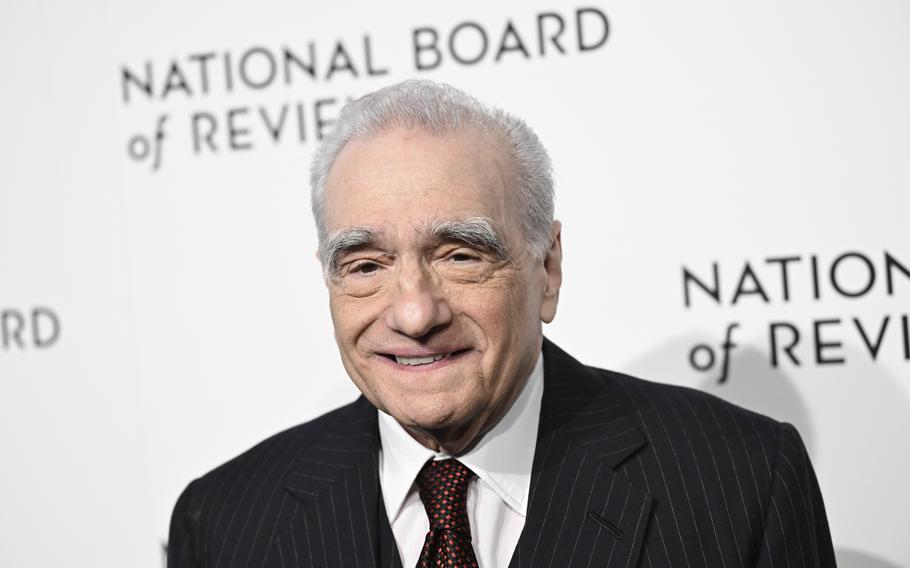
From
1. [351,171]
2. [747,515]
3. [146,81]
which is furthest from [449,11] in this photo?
[747,515]

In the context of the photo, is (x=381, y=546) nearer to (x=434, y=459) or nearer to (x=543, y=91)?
(x=434, y=459)

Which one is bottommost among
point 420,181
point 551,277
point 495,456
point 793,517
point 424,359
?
point 793,517

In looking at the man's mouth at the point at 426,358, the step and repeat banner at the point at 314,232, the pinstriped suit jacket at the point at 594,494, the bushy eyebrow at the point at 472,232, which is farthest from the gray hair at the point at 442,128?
the step and repeat banner at the point at 314,232

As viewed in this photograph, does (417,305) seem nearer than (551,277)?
Yes

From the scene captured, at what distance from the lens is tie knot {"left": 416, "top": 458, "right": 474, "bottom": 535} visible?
1670mm

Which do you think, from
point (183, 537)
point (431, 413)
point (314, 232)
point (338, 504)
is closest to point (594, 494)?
point (431, 413)

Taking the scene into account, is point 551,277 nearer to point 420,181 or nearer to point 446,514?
point 420,181

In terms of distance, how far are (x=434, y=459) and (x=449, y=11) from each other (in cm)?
132

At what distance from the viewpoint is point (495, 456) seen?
1752 millimetres

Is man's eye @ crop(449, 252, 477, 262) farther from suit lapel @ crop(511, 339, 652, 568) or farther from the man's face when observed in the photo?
suit lapel @ crop(511, 339, 652, 568)

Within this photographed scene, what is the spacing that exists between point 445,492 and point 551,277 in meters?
0.43

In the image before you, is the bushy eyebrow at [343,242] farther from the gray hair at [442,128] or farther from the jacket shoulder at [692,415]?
the jacket shoulder at [692,415]

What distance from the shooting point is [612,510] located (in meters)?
1.72

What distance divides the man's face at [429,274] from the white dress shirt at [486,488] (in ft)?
0.35
